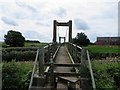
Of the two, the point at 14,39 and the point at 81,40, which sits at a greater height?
the point at 14,39

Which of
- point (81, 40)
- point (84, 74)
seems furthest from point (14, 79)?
point (81, 40)

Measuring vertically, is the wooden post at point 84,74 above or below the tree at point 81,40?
below

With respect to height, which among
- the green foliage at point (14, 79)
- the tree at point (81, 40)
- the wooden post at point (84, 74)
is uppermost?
the tree at point (81, 40)

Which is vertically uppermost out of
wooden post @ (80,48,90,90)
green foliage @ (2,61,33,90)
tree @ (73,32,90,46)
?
tree @ (73,32,90,46)

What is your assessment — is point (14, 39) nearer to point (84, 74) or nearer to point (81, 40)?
point (81, 40)

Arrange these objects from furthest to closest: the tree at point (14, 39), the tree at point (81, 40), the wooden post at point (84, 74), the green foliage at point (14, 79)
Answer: the tree at point (14, 39), the tree at point (81, 40), the green foliage at point (14, 79), the wooden post at point (84, 74)

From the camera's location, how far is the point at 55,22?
38594mm

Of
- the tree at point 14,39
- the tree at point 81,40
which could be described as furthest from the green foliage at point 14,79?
the tree at point 14,39

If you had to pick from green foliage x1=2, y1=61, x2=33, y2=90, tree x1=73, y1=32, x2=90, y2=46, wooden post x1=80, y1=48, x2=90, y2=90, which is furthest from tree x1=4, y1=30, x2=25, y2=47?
wooden post x1=80, y1=48, x2=90, y2=90

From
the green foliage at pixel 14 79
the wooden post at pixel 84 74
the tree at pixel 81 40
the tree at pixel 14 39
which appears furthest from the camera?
the tree at pixel 14 39

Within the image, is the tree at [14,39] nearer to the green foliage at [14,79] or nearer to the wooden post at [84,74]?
the green foliage at [14,79]

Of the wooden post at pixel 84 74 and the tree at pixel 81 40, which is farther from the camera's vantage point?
the tree at pixel 81 40

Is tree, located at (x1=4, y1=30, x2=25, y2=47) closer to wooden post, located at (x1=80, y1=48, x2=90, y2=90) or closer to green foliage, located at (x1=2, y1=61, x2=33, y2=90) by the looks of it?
green foliage, located at (x1=2, y1=61, x2=33, y2=90)

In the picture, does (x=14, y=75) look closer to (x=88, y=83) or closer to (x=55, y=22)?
(x=88, y=83)
